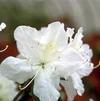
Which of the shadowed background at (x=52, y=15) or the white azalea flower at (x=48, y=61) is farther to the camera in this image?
the shadowed background at (x=52, y=15)

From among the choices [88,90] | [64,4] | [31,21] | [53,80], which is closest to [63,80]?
[53,80]

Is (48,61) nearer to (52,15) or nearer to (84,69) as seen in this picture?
(84,69)

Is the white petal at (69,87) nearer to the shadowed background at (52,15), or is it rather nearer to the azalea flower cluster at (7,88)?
the azalea flower cluster at (7,88)

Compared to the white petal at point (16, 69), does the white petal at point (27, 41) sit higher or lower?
higher

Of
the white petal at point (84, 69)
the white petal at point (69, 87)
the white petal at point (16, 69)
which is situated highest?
the white petal at point (16, 69)

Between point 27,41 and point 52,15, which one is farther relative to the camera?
point 52,15

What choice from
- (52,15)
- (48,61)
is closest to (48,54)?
(48,61)

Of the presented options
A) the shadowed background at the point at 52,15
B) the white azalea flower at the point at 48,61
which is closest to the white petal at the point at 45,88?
the white azalea flower at the point at 48,61
